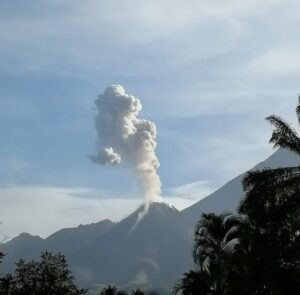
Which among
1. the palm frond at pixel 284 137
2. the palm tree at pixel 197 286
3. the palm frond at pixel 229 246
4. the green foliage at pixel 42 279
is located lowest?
the palm tree at pixel 197 286

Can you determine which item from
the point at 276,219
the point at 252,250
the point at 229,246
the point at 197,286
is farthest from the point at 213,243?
the point at 276,219

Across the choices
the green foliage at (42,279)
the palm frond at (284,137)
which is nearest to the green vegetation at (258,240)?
the palm frond at (284,137)

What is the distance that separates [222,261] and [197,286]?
288 cm

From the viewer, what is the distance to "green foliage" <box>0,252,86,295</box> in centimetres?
4194

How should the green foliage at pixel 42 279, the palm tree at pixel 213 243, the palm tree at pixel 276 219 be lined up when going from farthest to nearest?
the palm tree at pixel 213 243 → the green foliage at pixel 42 279 → the palm tree at pixel 276 219

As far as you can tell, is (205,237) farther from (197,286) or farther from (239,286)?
(239,286)

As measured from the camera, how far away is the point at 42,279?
42.2 metres

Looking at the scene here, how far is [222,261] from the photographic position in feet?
157

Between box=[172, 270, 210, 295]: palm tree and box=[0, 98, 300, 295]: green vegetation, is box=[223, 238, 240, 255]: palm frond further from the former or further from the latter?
box=[172, 270, 210, 295]: palm tree

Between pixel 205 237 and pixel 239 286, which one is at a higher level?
pixel 205 237

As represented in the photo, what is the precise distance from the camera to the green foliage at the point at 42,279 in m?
41.9

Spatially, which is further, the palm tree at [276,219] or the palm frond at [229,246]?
the palm frond at [229,246]

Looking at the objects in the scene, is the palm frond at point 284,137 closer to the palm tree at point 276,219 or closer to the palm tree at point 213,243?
the palm tree at point 276,219

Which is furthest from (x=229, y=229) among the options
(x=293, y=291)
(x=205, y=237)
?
(x=293, y=291)
